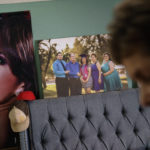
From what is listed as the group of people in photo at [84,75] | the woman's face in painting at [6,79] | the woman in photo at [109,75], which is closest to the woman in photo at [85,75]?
the group of people in photo at [84,75]

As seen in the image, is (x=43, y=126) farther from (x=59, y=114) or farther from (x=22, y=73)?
(x=22, y=73)

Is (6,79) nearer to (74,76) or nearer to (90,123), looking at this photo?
(74,76)

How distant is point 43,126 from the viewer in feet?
6.97

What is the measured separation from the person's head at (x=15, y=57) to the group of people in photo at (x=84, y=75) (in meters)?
0.28

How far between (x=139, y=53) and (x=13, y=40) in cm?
240

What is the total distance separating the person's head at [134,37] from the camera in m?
0.27

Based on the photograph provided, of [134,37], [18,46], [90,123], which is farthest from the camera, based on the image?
[18,46]

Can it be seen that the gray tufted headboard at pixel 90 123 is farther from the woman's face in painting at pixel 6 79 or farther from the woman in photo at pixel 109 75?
the woman's face in painting at pixel 6 79

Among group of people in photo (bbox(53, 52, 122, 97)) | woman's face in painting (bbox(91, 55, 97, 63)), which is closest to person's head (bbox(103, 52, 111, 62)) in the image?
group of people in photo (bbox(53, 52, 122, 97))

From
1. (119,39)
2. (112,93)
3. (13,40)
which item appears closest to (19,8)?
(13,40)

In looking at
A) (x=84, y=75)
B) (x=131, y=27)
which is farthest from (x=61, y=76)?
(x=131, y=27)

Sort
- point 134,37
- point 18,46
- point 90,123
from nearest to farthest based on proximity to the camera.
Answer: point 134,37
point 90,123
point 18,46

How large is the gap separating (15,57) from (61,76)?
1.64 ft

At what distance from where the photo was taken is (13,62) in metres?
2.55
